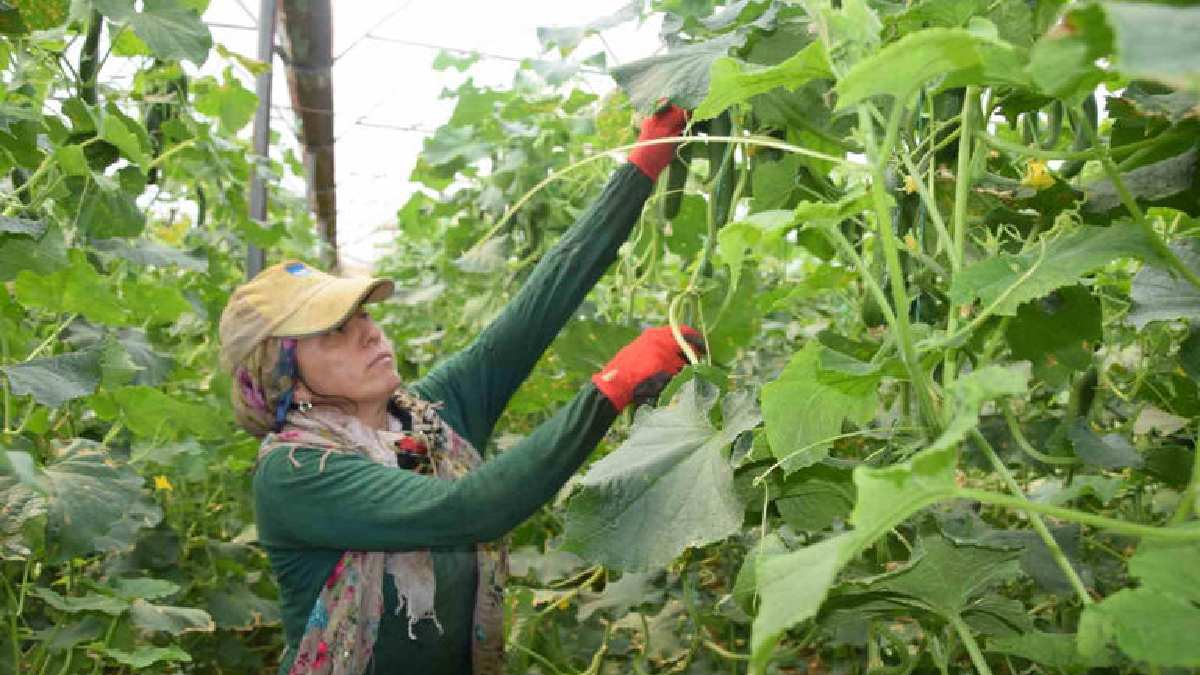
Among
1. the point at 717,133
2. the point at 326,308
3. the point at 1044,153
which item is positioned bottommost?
the point at 326,308

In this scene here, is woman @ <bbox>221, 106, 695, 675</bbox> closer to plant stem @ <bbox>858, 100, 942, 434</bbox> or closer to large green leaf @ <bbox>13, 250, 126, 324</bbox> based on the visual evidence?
A: large green leaf @ <bbox>13, 250, 126, 324</bbox>

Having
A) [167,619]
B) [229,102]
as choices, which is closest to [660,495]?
[167,619]

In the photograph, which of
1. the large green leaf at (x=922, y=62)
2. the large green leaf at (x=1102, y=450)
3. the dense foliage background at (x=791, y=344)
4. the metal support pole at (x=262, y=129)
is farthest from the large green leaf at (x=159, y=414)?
the large green leaf at (x=922, y=62)

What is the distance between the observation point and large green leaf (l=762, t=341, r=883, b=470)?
728 mm

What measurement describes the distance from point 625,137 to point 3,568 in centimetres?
111

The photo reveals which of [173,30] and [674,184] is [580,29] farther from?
[173,30]

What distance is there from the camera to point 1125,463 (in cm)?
100

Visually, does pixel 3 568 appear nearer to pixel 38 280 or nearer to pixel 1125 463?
pixel 38 280

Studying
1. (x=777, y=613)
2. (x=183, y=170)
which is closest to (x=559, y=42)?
(x=777, y=613)

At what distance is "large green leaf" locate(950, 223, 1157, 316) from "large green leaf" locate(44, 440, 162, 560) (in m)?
1.07

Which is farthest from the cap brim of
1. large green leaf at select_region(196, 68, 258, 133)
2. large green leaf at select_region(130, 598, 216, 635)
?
large green leaf at select_region(196, 68, 258, 133)

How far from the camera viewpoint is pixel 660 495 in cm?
90

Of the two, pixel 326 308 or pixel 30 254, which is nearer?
pixel 30 254

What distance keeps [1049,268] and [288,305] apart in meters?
1.10
